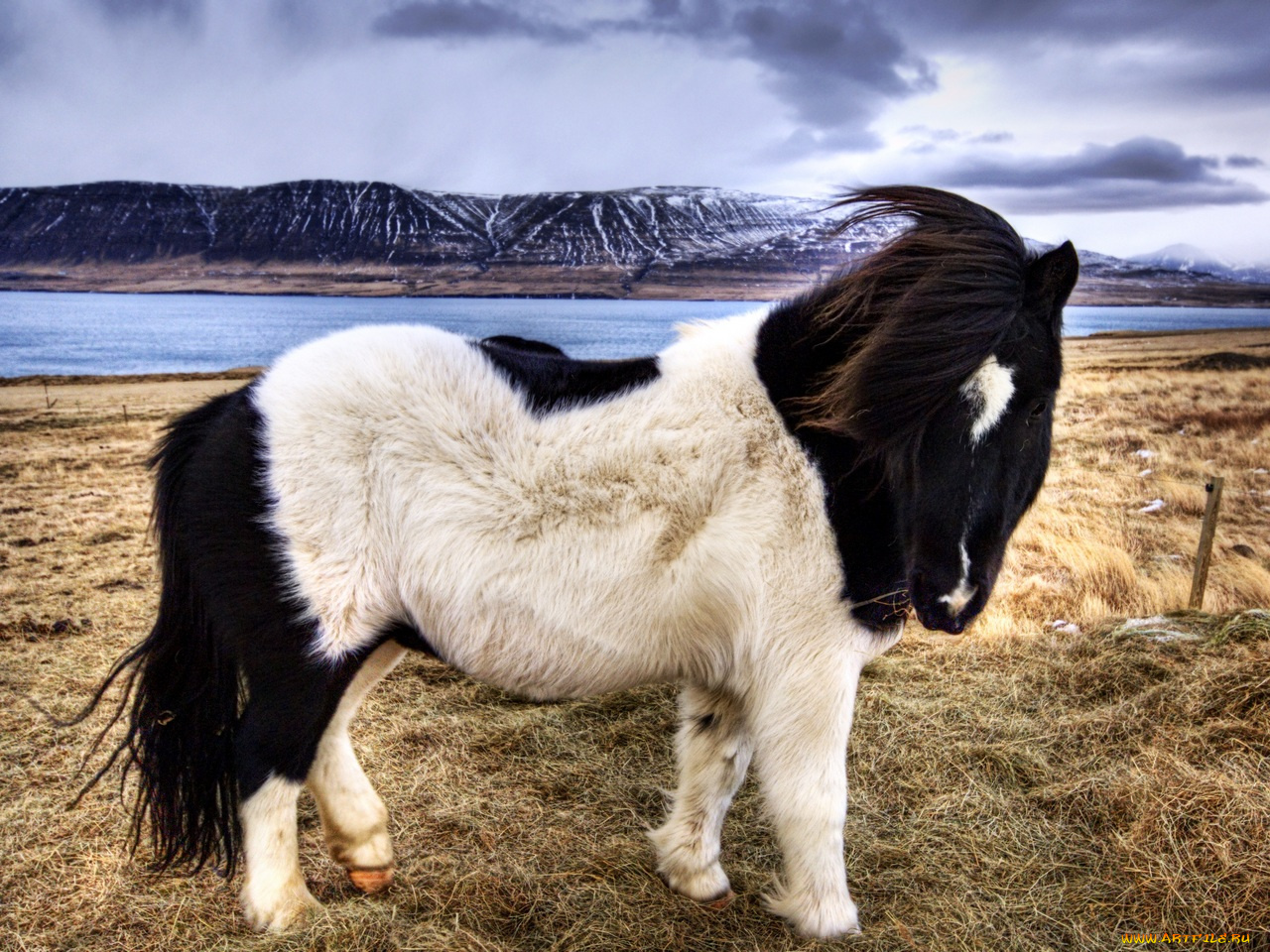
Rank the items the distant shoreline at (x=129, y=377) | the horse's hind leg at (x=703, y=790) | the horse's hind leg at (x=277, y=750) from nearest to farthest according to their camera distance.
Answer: the horse's hind leg at (x=277, y=750) → the horse's hind leg at (x=703, y=790) → the distant shoreline at (x=129, y=377)

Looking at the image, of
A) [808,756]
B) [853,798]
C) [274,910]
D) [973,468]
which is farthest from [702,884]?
[973,468]

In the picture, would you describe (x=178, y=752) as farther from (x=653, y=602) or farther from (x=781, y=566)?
(x=781, y=566)

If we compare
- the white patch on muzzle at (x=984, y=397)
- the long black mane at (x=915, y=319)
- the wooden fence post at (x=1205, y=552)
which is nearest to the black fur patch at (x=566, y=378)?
the long black mane at (x=915, y=319)

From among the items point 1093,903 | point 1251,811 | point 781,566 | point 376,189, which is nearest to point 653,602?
point 781,566

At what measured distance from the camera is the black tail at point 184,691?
2.17 meters

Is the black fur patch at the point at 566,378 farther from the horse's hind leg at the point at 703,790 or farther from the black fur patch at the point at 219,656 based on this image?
the horse's hind leg at the point at 703,790

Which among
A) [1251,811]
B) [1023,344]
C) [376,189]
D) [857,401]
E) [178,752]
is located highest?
[376,189]

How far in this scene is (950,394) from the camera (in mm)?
1967

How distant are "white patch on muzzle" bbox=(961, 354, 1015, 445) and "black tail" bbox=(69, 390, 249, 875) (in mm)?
2080

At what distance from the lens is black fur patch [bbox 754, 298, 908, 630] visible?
2.08 meters

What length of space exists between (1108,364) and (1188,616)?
22055mm

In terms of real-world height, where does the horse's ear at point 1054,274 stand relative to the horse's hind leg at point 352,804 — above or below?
above

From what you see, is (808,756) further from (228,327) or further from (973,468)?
(228,327)

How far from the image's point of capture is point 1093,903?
2.63 m
